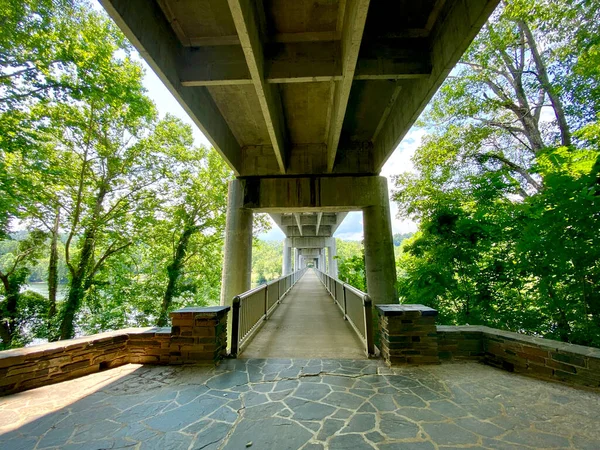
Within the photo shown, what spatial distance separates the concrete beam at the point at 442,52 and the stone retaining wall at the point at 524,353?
4.23 meters

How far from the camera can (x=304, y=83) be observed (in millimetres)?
5289

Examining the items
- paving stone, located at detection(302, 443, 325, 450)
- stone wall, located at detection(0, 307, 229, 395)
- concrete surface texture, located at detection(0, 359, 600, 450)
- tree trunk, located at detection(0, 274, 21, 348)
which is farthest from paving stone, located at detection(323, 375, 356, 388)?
tree trunk, located at detection(0, 274, 21, 348)

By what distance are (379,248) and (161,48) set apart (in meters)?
6.64

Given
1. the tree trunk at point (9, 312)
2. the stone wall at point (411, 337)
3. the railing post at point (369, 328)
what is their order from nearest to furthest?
1. the stone wall at point (411, 337)
2. the railing post at point (369, 328)
3. the tree trunk at point (9, 312)

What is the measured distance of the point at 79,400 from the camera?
9.02ft

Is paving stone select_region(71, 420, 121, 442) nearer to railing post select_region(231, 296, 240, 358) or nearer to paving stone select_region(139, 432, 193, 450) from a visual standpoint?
paving stone select_region(139, 432, 193, 450)

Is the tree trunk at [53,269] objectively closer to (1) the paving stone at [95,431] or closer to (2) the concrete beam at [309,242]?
(1) the paving stone at [95,431]

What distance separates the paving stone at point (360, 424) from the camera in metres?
2.20

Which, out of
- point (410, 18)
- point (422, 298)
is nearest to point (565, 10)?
point (410, 18)

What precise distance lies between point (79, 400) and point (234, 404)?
1823 millimetres

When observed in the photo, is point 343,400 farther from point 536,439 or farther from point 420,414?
point 536,439

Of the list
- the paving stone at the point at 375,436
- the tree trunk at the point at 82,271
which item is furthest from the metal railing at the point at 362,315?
the tree trunk at the point at 82,271

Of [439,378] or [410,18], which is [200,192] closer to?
[410,18]

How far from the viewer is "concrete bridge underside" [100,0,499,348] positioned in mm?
3633
